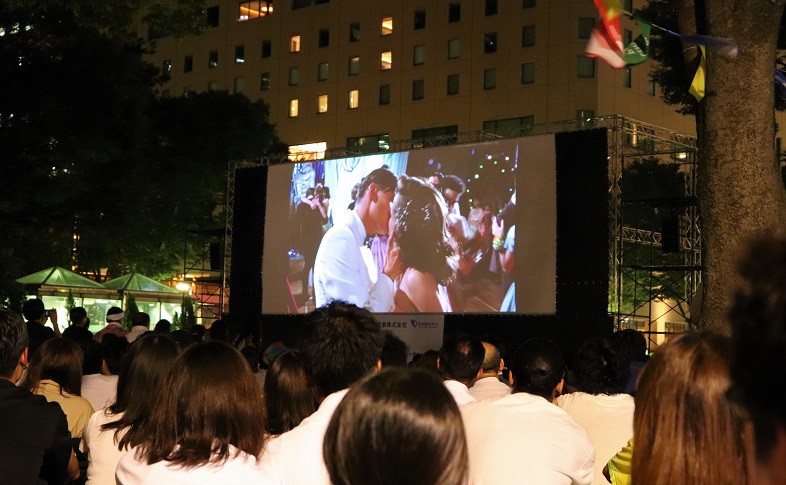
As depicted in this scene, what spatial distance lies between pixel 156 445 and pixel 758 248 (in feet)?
7.10

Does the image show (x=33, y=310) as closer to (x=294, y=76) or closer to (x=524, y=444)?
(x=524, y=444)

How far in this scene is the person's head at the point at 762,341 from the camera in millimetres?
1019

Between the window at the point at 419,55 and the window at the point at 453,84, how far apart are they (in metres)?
1.42

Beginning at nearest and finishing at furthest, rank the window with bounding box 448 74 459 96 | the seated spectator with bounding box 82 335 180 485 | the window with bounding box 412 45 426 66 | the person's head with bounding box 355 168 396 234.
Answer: the seated spectator with bounding box 82 335 180 485
the person's head with bounding box 355 168 396 234
the window with bounding box 448 74 459 96
the window with bounding box 412 45 426 66

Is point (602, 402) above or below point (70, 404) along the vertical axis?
above

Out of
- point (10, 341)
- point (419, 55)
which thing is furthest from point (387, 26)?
point (10, 341)

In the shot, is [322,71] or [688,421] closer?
[688,421]

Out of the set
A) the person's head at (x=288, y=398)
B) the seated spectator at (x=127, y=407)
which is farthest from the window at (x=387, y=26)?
the seated spectator at (x=127, y=407)

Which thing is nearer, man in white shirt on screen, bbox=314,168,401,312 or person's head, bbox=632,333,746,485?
person's head, bbox=632,333,746,485

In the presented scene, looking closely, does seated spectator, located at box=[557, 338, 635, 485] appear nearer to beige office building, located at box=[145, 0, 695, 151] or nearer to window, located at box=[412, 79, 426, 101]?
beige office building, located at box=[145, 0, 695, 151]

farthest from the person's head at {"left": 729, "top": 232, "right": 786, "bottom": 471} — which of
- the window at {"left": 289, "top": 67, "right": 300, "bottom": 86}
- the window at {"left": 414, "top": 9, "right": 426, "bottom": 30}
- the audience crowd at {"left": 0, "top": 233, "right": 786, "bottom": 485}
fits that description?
the window at {"left": 289, "top": 67, "right": 300, "bottom": 86}

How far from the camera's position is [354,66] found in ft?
136

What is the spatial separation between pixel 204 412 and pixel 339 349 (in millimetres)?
620

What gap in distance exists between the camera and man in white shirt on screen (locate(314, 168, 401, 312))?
1716 centimetres
